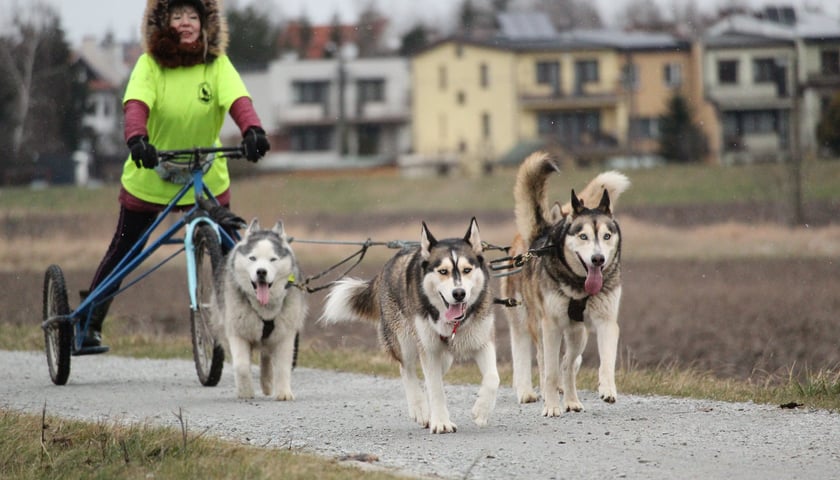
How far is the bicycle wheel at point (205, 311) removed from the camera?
889cm

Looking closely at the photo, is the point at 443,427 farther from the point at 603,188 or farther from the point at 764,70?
the point at 764,70

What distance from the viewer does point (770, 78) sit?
5488 cm

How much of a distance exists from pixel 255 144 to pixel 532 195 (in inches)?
70.9

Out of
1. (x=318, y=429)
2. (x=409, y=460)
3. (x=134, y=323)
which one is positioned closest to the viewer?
(x=409, y=460)

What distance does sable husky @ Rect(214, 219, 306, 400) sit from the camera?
8484 mm

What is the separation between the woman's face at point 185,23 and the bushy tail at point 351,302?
202 cm

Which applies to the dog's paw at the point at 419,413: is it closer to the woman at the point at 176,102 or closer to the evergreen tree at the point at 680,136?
the woman at the point at 176,102

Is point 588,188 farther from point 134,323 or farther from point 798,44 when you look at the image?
point 798,44

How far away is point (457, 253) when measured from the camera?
6887 mm

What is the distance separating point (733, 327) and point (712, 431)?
46.9 feet

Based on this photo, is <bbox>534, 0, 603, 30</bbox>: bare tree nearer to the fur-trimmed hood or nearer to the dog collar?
the fur-trimmed hood

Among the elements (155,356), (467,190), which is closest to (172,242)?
(155,356)

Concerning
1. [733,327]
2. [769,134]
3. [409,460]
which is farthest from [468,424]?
[769,134]

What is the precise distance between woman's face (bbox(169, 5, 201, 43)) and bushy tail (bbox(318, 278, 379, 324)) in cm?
202
